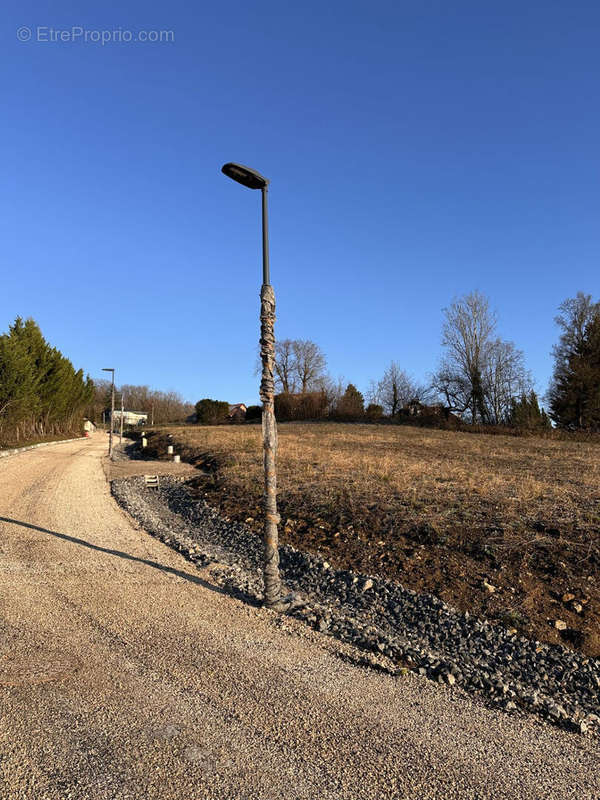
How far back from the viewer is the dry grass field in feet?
22.7

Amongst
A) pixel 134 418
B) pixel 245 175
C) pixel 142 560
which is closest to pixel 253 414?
pixel 134 418

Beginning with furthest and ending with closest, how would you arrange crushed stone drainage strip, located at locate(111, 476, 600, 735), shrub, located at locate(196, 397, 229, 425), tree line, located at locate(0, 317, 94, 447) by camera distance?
1. shrub, located at locate(196, 397, 229, 425)
2. tree line, located at locate(0, 317, 94, 447)
3. crushed stone drainage strip, located at locate(111, 476, 600, 735)

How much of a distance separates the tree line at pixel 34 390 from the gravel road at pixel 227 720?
111 feet

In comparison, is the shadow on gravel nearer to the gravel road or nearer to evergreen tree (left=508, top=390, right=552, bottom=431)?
the gravel road

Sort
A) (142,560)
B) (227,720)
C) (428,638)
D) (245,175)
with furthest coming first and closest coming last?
(142,560), (245,175), (428,638), (227,720)

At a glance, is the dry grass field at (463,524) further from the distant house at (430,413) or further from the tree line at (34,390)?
the distant house at (430,413)

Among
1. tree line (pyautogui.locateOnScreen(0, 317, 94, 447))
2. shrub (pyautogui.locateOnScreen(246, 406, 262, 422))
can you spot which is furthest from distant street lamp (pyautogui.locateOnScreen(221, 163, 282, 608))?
shrub (pyautogui.locateOnScreen(246, 406, 262, 422))

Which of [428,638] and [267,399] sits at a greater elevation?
[267,399]

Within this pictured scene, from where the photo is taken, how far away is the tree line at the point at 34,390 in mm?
35656

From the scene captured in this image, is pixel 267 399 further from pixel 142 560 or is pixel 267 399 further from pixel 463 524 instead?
pixel 463 524

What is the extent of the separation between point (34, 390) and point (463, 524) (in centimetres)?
4195

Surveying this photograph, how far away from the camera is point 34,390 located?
137ft

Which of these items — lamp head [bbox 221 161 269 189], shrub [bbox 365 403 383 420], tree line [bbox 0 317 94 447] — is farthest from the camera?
shrub [bbox 365 403 383 420]

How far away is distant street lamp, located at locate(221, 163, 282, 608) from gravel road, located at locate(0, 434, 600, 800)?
583 mm
